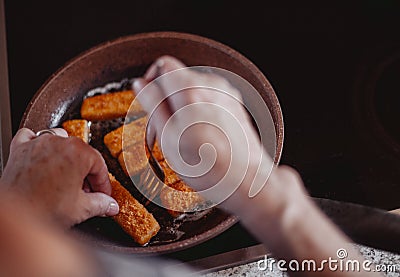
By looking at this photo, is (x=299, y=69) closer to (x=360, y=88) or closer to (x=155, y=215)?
(x=360, y=88)

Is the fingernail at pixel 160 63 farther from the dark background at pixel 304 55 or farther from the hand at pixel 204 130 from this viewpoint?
the dark background at pixel 304 55

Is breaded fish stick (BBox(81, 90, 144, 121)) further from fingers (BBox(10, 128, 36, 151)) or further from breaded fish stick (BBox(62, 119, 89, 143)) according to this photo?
fingers (BBox(10, 128, 36, 151))

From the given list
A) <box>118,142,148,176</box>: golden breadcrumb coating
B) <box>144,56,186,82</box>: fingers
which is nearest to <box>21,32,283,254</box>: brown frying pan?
<box>144,56,186,82</box>: fingers

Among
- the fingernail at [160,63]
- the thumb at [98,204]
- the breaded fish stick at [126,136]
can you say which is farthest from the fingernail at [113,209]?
the fingernail at [160,63]

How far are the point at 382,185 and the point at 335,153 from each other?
82mm

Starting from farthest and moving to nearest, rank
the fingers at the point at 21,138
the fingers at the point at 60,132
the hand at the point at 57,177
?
1. the fingers at the point at 60,132
2. the fingers at the point at 21,138
3. the hand at the point at 57,177

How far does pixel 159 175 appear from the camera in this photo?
2.87 feet

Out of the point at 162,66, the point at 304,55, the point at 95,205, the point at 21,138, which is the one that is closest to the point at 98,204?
the point at 95,205

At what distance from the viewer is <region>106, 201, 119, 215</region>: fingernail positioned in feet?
2.60

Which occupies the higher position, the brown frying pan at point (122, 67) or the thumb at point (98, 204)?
the brown frying pan at point (122, 67)

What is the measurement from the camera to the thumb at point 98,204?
73 cm

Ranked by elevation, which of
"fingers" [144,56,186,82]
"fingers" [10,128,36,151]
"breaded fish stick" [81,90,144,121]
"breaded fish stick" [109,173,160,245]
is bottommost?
"breaded fish stick" [109,173,160,245]

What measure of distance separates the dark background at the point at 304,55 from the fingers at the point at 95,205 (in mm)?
248

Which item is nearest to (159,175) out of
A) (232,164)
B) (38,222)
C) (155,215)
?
(155,215)
